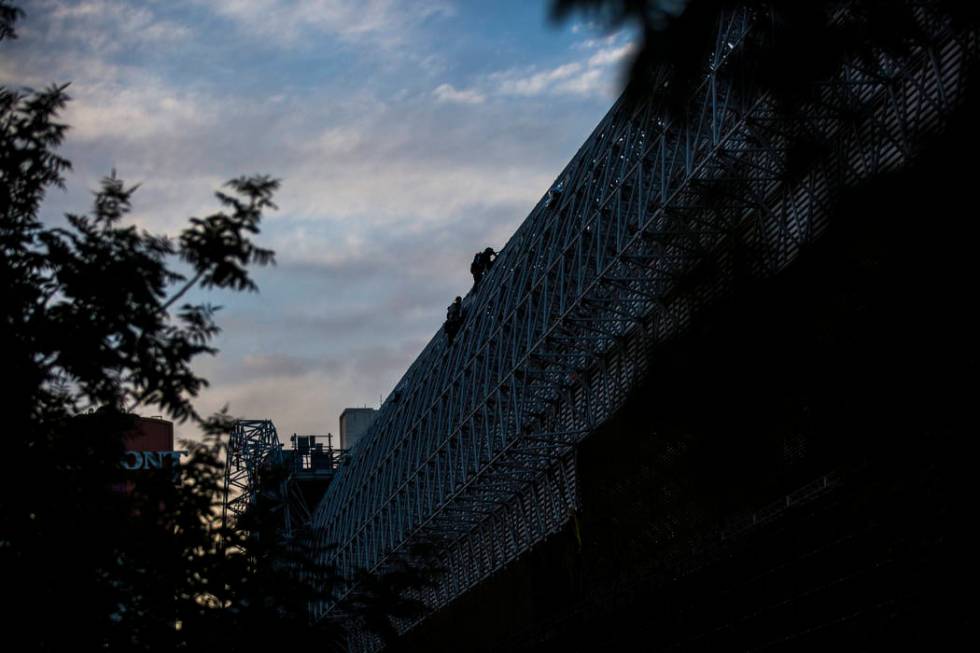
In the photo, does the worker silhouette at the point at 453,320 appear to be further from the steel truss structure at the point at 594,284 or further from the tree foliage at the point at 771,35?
the tree foliage at the point at 771,35

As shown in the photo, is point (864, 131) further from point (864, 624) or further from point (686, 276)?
point (864, 624)

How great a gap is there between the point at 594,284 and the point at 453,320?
18101 mm

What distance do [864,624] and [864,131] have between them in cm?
1147

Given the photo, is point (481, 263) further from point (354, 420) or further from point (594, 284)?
point (354, 420)

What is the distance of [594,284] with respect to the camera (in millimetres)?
33938

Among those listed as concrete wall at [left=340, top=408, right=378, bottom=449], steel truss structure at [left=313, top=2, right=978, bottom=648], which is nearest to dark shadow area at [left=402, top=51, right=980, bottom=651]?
steel truss structure at [left=313, top=2, right=978, bottom=648]

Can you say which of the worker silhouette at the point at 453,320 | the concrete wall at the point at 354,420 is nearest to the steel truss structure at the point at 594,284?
the worker silhouette at the point at 453,320

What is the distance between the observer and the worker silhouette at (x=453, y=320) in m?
51.1

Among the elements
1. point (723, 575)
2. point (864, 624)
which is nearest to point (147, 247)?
point (864, 624)

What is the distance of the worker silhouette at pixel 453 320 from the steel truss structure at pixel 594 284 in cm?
55

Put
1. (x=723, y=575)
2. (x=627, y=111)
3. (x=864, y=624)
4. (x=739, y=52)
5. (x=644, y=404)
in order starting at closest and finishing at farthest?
(x=627, y=111), (x=739, y=52), (x=864, y=624), (x=723, y=575), (x=644, y=404)

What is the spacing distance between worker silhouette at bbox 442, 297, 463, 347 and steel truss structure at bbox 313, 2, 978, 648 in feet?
1.81

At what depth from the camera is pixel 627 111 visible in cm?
621

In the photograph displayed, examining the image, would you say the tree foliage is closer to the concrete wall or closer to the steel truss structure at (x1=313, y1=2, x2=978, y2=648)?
the steel truss structure at (x1=313, y1=2, x2=978, y2=648)
